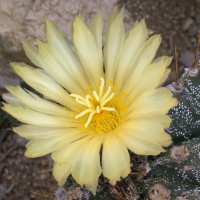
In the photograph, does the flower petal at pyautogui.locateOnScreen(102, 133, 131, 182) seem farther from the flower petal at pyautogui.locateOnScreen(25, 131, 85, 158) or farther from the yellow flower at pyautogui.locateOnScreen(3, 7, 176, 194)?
the flower petal at pyautogui.locateOnScreen(25, 131, 85, 158)

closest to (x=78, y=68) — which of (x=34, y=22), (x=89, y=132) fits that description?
(x=89, y=132)

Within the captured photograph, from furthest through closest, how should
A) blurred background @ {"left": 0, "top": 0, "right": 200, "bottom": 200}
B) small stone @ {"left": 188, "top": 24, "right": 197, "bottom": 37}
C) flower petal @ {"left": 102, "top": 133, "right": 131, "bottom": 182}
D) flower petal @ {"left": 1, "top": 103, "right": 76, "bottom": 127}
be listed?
small stone @ {"left": 188, "top": 24, "right": 197, "bottom": 37}
blurred background @ {"left": 0, "top": 0, "right": 200, "bottom": 200}
flower petal @ {"left": 1, "top": 103, "right": 76, "bottom": 127}
flower petal @ {"left": 102, "top": 133, "right": 131, "bottom": 182}

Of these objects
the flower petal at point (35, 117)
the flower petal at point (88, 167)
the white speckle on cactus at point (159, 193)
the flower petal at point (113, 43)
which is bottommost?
the white speckle on cactus at point (159, 193)

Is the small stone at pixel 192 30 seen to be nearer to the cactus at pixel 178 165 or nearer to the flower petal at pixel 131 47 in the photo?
the cactus at pixel 178 165

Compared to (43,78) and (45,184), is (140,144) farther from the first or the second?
(45,184)

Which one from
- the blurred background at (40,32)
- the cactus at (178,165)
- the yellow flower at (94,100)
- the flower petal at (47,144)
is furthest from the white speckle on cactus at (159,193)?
the blurred background at (40,32)

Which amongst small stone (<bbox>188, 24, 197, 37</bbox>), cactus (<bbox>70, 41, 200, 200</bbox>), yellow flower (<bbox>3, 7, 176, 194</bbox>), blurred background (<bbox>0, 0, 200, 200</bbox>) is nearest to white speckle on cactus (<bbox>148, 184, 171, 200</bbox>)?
→ cactus (<bbox>70, 41, 200, 200</bbox>)

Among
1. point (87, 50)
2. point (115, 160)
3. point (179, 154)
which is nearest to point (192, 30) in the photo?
point (87, 50)

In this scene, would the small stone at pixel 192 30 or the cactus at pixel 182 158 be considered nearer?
the cactus at pixel 182 158
